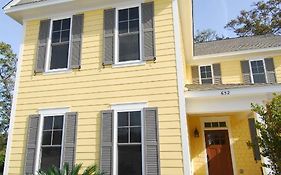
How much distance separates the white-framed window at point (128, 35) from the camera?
6821 millimetres

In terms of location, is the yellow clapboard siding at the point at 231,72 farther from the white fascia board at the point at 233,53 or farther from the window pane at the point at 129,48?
the window pane at the point at 129,48

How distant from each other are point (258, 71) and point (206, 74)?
2398mm

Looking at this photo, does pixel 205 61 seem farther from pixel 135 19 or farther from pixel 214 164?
pixel 135 19

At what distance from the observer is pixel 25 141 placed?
675 centimetres

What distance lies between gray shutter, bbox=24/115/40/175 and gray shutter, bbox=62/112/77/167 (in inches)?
33.9

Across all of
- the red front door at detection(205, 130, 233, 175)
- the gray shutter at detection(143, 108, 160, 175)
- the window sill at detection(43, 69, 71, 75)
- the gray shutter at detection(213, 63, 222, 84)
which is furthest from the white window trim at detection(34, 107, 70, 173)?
the gray shutter at detection(213, 63, 222, 84)

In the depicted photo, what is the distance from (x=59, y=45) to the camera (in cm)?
745

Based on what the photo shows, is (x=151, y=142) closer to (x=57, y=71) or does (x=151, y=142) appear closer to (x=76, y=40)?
(x=57, y=71)

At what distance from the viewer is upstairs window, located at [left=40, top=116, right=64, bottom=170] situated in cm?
648

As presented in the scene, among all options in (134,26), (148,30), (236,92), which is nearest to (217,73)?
(236,92)

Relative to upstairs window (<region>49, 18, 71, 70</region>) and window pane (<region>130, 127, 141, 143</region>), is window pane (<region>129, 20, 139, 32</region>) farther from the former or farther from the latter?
window pane (<region>130, 127, 141, 143</region>)

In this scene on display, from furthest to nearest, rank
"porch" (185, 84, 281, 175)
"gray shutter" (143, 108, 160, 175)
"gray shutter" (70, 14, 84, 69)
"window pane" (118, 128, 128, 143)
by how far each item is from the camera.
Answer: "porch" (185, 84, 281, 175)
"gray shutter" (70, 14, 84, 69)
"window pane" (118, 128, 128, 143)
"gray shutter" (143, 108, 160, 175)

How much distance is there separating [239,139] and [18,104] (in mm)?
7477

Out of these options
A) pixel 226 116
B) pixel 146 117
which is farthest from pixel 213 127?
pixel 146 117
